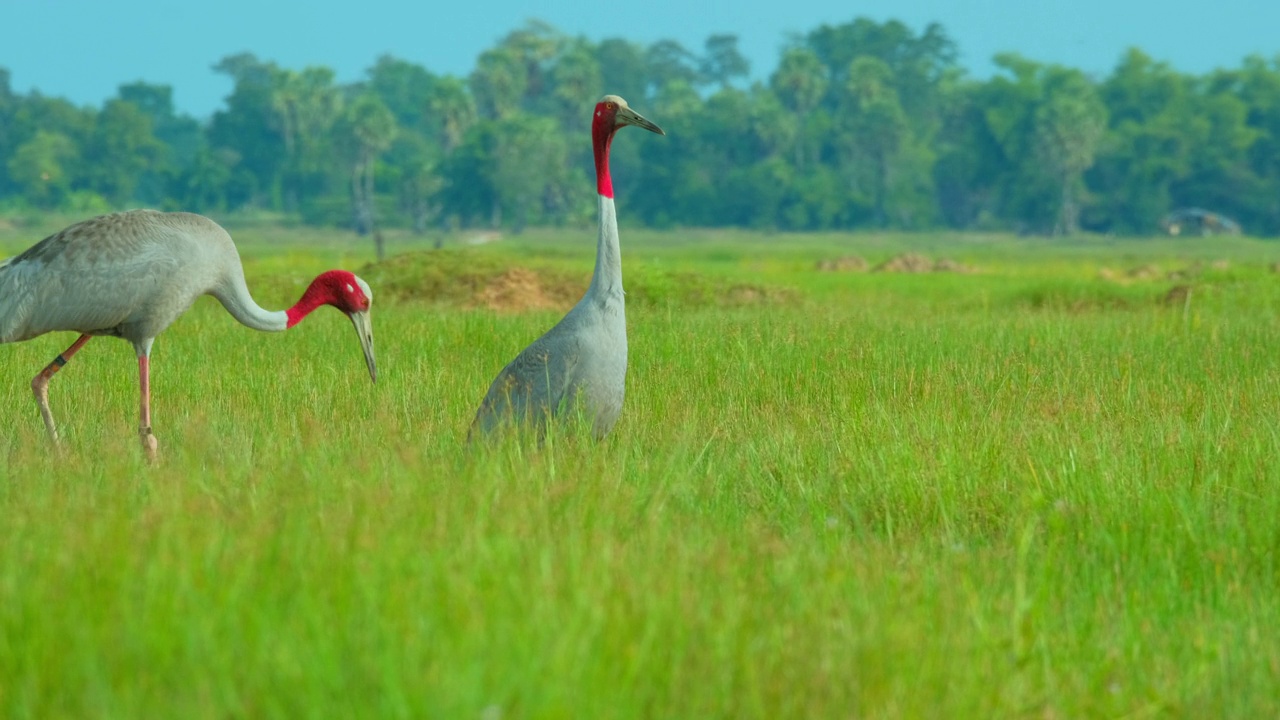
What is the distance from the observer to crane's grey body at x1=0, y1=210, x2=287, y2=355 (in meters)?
6.75

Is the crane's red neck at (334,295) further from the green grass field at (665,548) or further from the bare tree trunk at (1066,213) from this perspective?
the bare tree trunk at (1066,213)

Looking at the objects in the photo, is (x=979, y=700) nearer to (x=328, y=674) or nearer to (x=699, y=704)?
(x=699, y=704)

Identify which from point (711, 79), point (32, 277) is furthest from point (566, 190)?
point (32, 277)

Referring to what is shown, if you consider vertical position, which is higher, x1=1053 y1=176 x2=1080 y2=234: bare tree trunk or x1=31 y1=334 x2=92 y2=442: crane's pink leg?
x1=31 y1=334 x2=92 y2=442: crane's pink leg

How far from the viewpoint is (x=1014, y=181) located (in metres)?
74.6

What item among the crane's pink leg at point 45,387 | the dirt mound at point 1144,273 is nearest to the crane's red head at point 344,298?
the crane's pink leg at point 45,387

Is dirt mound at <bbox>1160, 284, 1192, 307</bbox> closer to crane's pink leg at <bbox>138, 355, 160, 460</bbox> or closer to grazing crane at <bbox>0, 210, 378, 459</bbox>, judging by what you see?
grazing crane at <bbox>0, 210, 378, 459</bbox>

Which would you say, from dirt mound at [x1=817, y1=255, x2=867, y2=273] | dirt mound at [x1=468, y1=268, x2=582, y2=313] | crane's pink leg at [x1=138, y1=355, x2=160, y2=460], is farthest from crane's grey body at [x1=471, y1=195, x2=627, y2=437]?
dirt mound at [x1=817, y1=255, x2=867, y2=273]

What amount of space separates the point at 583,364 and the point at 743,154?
264 ft

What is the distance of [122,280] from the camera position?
22.2 feet

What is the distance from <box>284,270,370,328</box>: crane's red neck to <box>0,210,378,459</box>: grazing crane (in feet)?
1.11

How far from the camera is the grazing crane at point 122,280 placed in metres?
6.75

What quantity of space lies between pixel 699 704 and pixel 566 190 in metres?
79.7

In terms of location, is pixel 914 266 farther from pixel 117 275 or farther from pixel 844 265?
pixel 117 275
